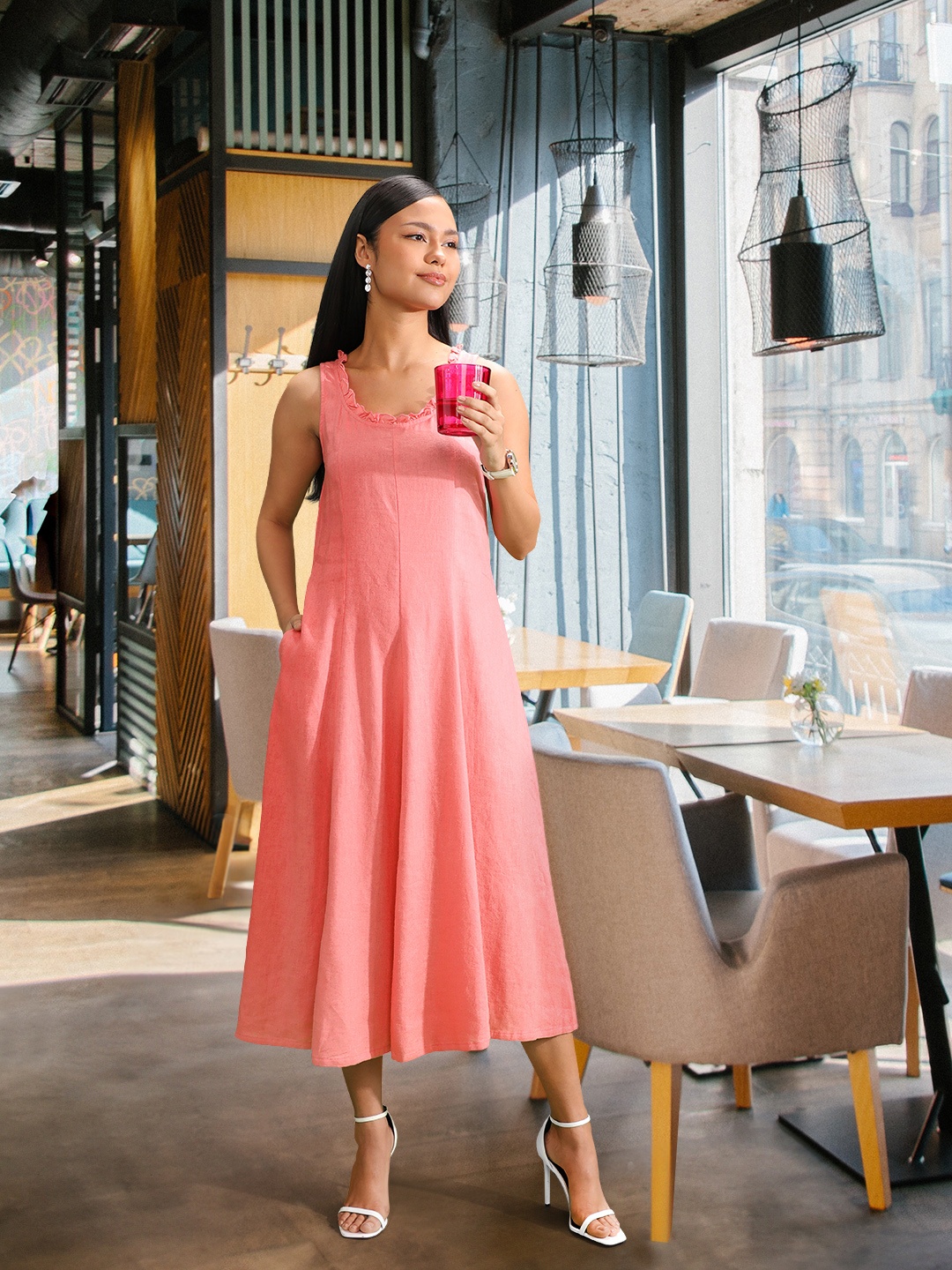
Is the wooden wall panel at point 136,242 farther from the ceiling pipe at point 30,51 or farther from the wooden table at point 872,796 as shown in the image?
the wooden table at point 872,796

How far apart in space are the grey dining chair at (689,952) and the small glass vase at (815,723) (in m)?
0.67

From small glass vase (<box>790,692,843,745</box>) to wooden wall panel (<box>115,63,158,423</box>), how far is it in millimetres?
4458

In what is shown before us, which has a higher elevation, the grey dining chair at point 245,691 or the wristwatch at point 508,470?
the wristwatch at point 508,470

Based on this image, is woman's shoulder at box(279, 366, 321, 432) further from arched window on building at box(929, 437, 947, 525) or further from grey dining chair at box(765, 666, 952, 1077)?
arched window on building at box(929, 437, 947, 525)

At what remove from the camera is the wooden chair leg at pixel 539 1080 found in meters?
2.96

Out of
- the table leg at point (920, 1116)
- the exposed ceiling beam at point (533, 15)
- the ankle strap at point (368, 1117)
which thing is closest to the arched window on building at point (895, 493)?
the exposed ceiling beam at point (533, 15)

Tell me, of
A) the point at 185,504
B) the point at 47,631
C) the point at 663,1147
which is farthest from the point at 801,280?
the point at 47,631

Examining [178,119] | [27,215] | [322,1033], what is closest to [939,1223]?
[322,1033]

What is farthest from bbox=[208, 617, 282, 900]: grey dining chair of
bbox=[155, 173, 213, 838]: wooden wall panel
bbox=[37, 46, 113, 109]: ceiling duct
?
bbox=[37, 46, 113, 109]: ceiling duct

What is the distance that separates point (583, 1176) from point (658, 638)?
11.1 feet

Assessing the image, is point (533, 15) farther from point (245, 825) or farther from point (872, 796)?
point (872, 796)

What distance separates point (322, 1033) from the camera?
242 centimetres

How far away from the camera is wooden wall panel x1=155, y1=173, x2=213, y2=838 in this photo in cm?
575

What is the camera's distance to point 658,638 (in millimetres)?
5738
